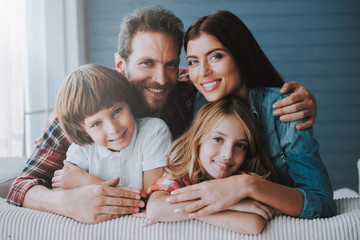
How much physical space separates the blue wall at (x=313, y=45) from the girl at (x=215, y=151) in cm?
17

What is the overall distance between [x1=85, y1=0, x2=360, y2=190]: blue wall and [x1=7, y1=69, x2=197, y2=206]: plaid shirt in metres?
0.08

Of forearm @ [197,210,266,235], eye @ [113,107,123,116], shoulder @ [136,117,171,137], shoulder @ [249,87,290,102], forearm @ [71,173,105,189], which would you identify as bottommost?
forearm @ [197,210,266,235]

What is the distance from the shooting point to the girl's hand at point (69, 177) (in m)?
0.74

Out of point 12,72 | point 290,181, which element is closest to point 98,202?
point 290,181

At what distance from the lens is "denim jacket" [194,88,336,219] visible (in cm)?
68

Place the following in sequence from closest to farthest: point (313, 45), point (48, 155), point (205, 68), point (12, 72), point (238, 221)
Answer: point (238, 221)
point (205, 68)
point (48, 155)
point (12, 72)
point (313, 45)

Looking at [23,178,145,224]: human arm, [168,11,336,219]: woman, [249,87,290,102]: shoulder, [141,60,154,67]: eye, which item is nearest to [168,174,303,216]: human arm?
[168,11,336,219]: woman

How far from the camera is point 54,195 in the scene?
2.35 ft

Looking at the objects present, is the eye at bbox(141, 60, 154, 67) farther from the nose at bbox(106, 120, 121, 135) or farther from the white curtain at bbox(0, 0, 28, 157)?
the white curtain at bbox(0, 0, 28, 157)

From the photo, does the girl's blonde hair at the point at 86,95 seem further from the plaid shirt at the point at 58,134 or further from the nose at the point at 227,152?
the nose at the point at 227,152

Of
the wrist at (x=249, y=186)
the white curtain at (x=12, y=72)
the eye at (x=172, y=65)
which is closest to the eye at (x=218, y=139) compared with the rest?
the wrist at (x=249, y=186)

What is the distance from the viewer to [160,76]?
2.51 ft

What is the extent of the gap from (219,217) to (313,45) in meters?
1.07

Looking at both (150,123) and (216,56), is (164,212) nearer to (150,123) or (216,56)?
(150,123)
